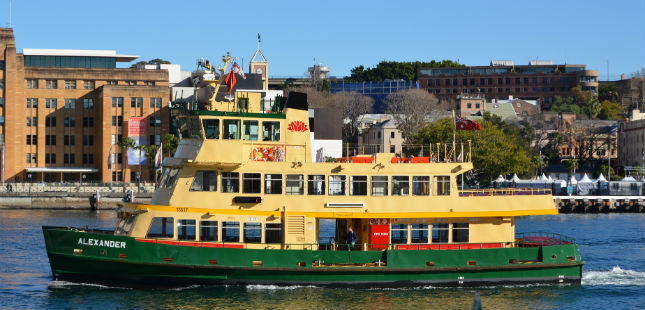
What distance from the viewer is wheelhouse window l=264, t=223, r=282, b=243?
36625 mm

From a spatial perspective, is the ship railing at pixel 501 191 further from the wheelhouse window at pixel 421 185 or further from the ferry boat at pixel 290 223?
the wheelhouse window at pixel 421 185

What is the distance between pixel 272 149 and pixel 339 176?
283cm

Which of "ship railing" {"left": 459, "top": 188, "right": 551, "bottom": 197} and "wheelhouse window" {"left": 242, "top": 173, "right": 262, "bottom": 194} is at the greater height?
"wheelhouse window" {"left": 242, "top": 173, "right": 262, "bottom": 194}

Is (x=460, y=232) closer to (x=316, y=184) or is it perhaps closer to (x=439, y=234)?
(x=439, y=234)

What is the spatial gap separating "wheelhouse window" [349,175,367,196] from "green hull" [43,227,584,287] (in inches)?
95.2

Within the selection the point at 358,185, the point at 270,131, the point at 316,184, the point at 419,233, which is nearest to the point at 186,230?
the point at 270,131

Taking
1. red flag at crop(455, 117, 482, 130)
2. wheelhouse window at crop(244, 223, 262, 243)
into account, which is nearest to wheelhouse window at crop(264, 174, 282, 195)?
wheelhouse window at crop(244, 223, 262, 243)

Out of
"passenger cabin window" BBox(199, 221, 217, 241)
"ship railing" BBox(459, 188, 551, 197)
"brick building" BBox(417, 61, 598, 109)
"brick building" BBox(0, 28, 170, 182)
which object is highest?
"brick building" BBox(417, 61, 598, 109)

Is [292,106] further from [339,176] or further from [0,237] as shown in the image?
[0,237]

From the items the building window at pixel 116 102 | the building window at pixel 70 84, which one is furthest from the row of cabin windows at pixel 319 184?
the building window at pixel 70 84

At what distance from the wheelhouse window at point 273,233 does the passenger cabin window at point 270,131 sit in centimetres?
341

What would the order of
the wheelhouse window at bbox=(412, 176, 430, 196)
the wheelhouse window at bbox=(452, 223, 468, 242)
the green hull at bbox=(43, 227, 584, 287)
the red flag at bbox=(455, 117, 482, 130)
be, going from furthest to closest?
the red flag at bbox=(455, 117, 482, 130), the wheelhouse window at bbox=(452, 223, 468, 242), the wheelhouse window at bbox=(412, 176, 430, 196), the green hull at bbox=(43, 227, 584, 287)

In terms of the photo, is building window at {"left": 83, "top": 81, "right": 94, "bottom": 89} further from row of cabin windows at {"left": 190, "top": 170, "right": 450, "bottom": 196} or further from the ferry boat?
row of cabin windows at {"left": 190, "top": 170, "right": 450, "bottom": 196}

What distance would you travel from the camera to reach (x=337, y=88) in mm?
179000
